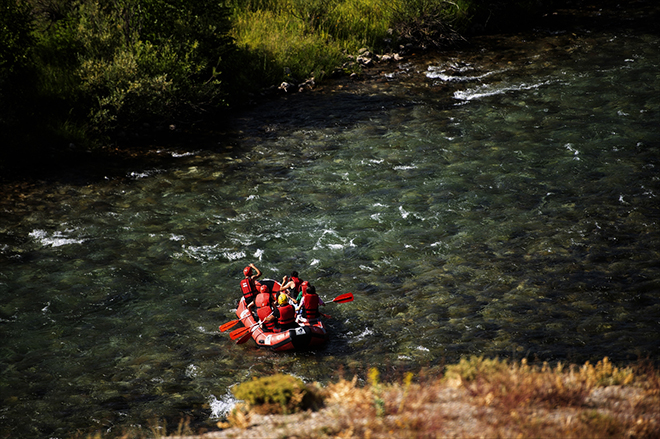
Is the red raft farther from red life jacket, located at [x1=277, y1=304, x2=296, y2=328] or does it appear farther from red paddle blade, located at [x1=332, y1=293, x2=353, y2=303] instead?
red paddle blade, located at [x1=332, y1=293, x2=353, y2=303]

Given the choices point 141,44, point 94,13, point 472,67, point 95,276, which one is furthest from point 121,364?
point 472,67

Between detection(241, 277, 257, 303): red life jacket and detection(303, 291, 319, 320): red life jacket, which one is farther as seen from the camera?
detection(241, 277, 257, 303): red life jacket

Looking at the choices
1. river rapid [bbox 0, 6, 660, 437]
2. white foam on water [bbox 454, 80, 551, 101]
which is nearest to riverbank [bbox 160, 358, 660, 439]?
river rapid [bbox 0, 6, 660, 437]

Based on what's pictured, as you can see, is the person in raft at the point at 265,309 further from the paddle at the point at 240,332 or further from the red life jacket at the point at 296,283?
the red life jacket at the point at 296,283

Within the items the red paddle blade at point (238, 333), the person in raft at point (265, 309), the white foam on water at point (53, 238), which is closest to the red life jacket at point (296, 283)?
the person in raft at point (265, 309)

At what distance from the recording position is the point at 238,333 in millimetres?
10836

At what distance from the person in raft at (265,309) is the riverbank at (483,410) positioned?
157 inches

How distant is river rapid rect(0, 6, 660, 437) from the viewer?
9.91m

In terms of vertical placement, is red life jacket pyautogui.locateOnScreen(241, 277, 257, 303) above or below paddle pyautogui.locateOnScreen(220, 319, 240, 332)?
above

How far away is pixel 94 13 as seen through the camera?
67.2 feet

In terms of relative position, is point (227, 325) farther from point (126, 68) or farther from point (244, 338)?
point (126, 68)

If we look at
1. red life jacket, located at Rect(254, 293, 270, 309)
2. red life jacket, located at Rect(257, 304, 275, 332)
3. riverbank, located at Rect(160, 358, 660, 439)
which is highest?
riverbank, located at Rect(160, 358, 660, 439)

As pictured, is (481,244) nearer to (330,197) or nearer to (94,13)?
(330,197)

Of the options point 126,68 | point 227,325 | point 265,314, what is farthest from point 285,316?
point 126,68
